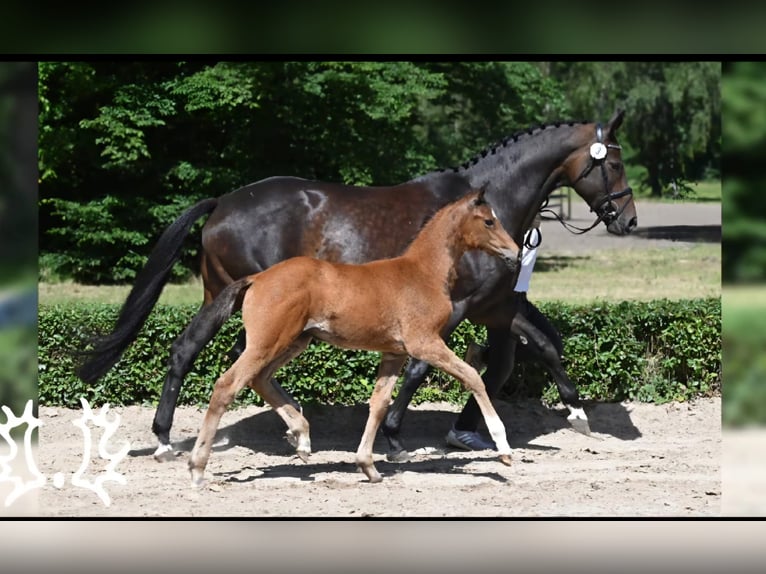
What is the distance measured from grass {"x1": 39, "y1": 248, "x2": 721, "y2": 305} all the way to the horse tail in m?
6.55

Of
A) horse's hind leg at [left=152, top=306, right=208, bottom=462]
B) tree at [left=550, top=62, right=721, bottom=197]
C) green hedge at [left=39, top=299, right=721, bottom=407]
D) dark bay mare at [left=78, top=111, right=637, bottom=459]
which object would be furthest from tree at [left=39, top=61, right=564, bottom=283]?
horse's hind leg at [left=152, top=306, right=208, bottom=462]

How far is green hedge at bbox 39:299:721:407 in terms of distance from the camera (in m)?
8.68

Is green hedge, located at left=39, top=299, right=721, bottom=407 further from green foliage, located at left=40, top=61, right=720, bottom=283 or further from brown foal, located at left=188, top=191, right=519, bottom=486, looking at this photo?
green foliage, located at left=40, top=61, right=720, bottom=283

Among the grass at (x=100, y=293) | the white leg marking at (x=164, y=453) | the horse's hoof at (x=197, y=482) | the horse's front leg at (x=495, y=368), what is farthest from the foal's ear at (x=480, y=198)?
the grass at (x=100, y=293)

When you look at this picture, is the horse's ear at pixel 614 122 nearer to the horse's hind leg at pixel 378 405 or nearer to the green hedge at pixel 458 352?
the green hedge at pixel 458 352

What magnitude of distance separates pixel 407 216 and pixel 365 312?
1.27m

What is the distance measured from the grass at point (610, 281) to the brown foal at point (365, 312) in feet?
25.3

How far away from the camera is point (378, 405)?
21.9 ft

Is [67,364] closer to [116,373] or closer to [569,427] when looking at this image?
[116,373]

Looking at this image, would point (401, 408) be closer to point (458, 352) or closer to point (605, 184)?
point (458, 352)

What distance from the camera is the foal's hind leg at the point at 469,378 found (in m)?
6.45

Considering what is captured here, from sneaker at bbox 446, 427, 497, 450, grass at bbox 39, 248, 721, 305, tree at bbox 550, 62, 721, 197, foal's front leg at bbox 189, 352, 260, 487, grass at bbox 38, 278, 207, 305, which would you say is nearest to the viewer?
foal's front leg at bbox 189, 352, 260, 487
